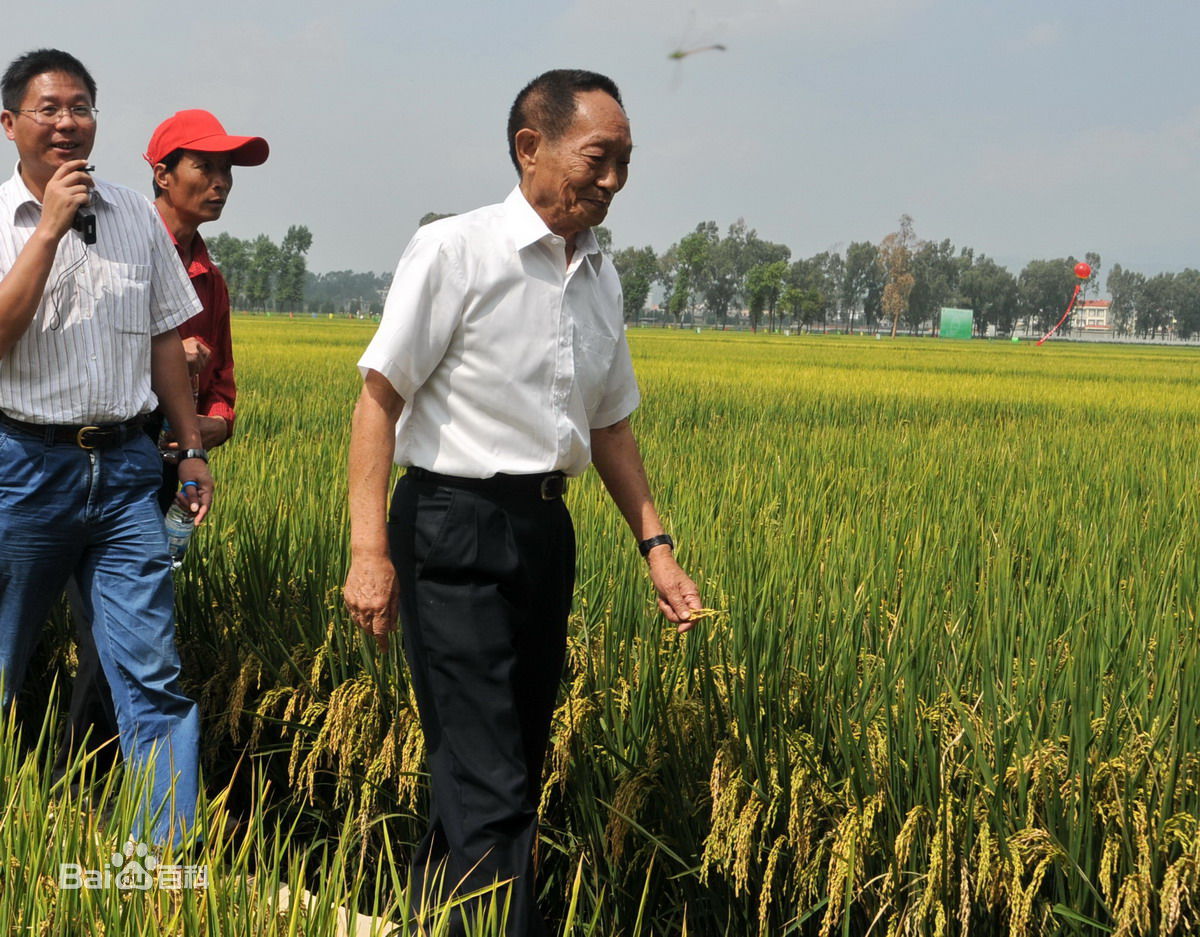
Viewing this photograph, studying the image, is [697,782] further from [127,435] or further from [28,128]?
[28,128]

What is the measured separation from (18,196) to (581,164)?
1130 mm

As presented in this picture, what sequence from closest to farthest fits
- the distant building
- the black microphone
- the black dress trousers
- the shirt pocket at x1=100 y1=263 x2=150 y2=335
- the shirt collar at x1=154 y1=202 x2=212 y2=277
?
the black dress trousers < the black microphone < the shirt pocket at x1=100 y1=263 x2=150 y2=335 < the shirt collar at x1=154 y1=202 x2=212 y2=277 < the distant building

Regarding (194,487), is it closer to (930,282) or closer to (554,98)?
(554,98)

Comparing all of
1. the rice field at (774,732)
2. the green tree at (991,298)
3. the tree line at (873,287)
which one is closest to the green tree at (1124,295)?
the tree line at (873,287)

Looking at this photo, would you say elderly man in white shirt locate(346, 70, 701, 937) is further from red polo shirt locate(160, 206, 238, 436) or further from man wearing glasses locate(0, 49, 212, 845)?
red polo shirt locate(160, 206, 238, 436)

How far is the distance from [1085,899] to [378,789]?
4.53ft

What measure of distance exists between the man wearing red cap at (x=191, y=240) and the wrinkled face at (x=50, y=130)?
469 mm

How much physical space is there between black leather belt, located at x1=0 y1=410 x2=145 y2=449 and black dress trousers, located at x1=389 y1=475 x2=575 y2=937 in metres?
0.67

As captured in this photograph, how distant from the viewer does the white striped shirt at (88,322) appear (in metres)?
2.27

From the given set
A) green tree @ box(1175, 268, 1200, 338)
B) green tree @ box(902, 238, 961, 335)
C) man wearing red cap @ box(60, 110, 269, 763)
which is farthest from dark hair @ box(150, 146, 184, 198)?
green tree @ box(1175, 268, 1200, 338)

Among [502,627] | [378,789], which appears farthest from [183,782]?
[502,627]

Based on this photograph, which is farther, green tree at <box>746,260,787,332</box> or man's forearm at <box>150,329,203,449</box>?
green tree at <box>746,260,787,332</box>

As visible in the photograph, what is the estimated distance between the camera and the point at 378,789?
2623mm

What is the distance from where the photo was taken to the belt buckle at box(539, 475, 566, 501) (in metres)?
1.95
